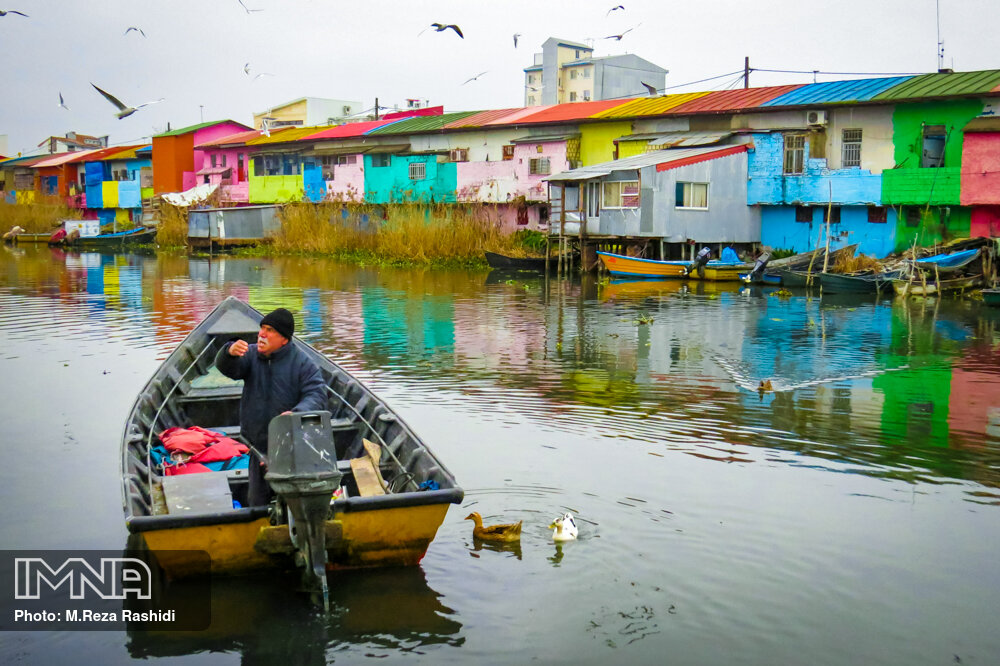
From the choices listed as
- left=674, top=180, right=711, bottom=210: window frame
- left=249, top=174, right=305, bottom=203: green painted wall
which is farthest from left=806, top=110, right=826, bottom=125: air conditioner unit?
left=249, top=174, right=305, bottom=203: green painted wall

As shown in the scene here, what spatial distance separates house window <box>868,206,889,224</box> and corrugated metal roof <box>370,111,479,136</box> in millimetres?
18734

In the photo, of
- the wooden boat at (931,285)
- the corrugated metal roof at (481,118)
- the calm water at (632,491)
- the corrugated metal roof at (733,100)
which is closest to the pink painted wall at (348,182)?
the corrugated metal roof at (481,118)

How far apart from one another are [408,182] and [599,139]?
938 centimetres

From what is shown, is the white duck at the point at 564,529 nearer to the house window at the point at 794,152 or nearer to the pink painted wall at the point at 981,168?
the pink painted wall at the point at 981,168

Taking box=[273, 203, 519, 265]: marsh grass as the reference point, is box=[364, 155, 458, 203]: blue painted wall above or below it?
above

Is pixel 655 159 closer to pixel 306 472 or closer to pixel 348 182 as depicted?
pixel 348 182

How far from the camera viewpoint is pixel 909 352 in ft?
54.0

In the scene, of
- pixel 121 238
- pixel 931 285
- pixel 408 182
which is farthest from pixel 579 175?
pixel 121 238

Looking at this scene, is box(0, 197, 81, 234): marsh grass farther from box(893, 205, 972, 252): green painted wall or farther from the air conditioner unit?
box(893, 205, 972, 252): green painted wall

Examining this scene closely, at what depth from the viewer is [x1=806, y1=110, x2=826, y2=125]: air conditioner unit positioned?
30125 millimetres

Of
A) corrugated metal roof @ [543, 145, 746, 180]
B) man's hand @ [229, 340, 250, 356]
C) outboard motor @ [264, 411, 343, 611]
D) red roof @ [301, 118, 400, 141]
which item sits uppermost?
red roof @ [301, 118, 400, 141]

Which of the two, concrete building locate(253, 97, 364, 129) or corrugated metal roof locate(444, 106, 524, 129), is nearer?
corrugated metal roof locate(444, 106, 524, 129)

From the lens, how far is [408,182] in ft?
138

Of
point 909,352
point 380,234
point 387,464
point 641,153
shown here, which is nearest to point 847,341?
point 909,352
